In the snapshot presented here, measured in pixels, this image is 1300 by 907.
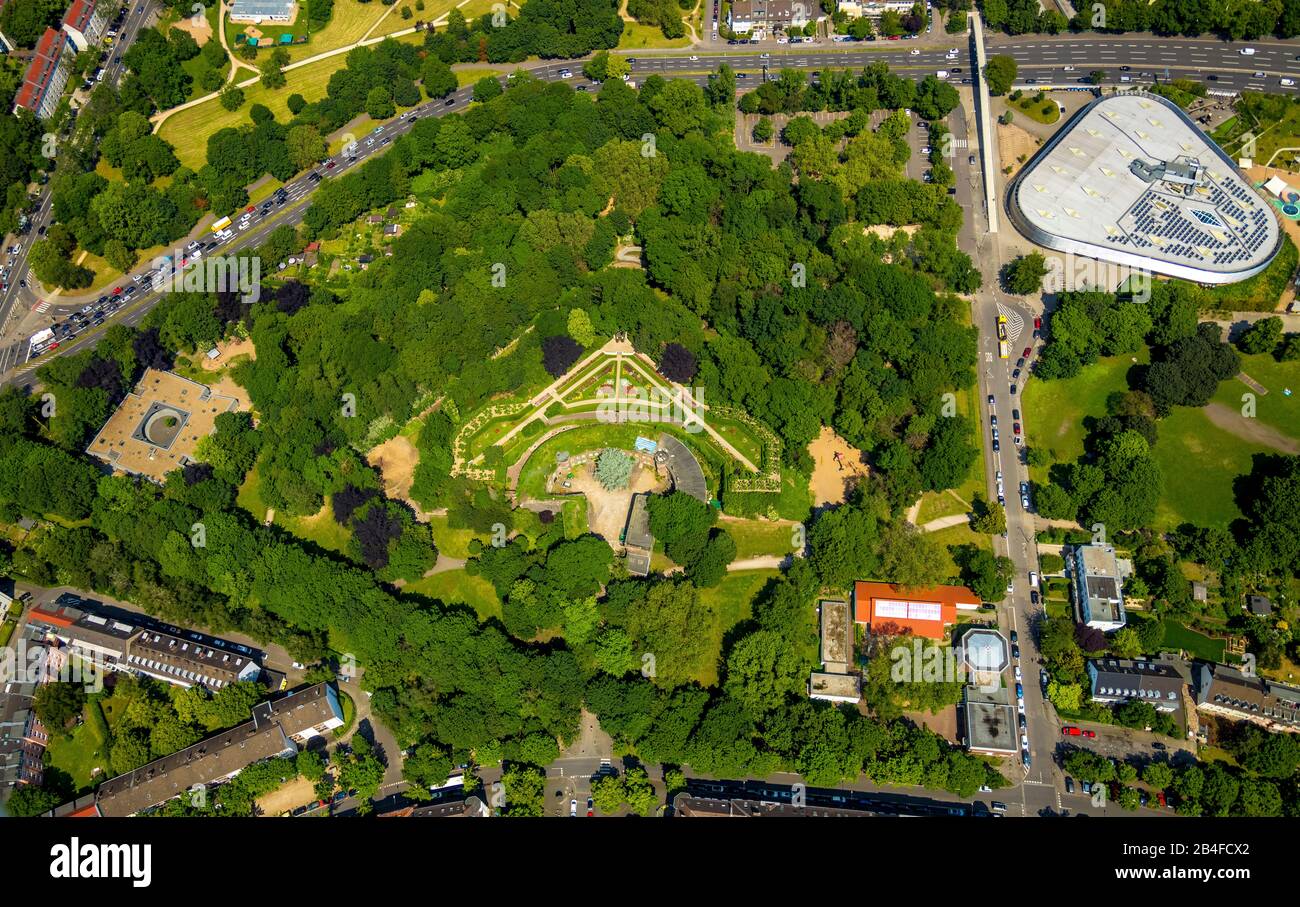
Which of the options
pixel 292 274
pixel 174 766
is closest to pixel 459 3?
pixel 292 274

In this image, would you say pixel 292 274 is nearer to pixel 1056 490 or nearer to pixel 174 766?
pixel 174 766

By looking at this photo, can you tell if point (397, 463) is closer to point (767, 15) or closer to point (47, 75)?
point (767, 15)

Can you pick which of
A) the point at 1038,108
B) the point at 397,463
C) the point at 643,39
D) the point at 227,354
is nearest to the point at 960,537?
the point at 1038,108

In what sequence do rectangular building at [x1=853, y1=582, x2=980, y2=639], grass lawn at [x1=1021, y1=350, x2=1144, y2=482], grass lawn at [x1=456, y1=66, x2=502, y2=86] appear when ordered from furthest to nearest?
grass lawn at [x1=456, y1=66, x2=502, y2=86]
grass lawn at [x1=1021, y1=350, x2=1144, y2=482]
rectangular building at [x1=853, y1=582, x2=980, y2=639]

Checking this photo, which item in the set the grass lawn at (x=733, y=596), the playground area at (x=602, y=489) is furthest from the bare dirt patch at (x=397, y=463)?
the grass lawn at (x=733, y=596)

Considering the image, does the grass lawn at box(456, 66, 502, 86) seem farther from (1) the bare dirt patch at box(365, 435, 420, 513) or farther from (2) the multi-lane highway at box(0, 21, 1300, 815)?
(1) the bare dirt patch at box(365, 435, 420, 513)

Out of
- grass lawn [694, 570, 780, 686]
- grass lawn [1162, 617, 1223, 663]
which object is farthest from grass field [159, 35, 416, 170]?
grass lawn [1162, 617, 1223, 663]

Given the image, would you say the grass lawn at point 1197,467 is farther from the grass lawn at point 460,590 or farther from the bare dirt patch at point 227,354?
the bare dirt patch at point 227,354
